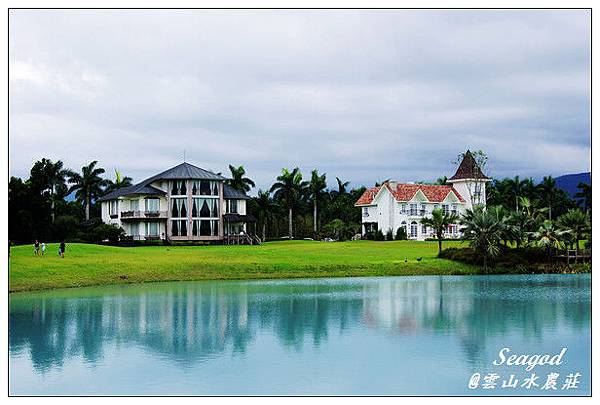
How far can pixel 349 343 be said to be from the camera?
19984mm

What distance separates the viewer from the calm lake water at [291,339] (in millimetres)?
15844

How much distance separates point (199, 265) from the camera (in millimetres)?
41531

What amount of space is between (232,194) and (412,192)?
16163mm

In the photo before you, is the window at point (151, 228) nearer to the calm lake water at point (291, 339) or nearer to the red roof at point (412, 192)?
the red roof at point (412, 192)

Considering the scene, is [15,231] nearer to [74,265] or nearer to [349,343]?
[74,265]

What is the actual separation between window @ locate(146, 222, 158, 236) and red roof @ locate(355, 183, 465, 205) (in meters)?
19.7

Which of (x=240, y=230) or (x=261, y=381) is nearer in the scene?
(x=261, y=381)

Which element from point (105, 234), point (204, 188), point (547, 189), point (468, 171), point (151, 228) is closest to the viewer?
point (105, 234)

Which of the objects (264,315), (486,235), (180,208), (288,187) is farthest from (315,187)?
(264,315)

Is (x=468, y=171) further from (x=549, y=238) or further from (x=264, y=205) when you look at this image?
(x=549, y=238)

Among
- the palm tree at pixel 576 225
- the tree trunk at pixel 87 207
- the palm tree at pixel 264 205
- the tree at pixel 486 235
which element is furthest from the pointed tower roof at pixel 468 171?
the tree trunk at pixel 87 207

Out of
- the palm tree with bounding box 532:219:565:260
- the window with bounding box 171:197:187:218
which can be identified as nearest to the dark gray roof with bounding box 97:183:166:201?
the window with bounding box 171:197:187:218

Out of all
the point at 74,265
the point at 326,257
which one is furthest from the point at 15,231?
the point at 326,257

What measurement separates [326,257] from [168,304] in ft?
60.2
